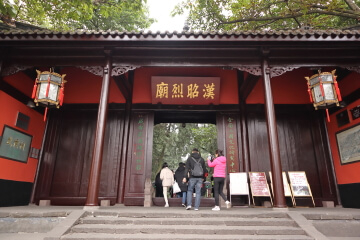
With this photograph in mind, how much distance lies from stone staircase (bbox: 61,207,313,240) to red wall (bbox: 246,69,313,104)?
4.03 m

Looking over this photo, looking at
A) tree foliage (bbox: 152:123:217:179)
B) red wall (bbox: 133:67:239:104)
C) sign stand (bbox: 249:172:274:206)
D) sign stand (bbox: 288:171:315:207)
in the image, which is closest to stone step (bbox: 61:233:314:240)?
sign stand (bbox: 249:172:274:206)

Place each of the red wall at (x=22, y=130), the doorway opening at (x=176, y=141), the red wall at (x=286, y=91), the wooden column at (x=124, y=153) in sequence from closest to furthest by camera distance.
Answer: the red wall at (x=22, y=130), the wooden column at (x=124, y=153), the red wall at (x=286, y=91), the doorway opening at (x=176, y=141)

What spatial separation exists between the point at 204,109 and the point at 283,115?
2499mm

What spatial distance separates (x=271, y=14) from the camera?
31.5 ft

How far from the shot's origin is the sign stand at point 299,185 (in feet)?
20.4

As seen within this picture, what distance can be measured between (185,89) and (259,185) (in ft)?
11.2

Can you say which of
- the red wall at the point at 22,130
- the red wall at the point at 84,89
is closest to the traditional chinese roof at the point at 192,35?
the red wall at the point at 22,130

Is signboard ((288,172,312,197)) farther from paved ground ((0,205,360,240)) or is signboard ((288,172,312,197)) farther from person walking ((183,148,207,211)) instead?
person walking ((183,148,207,211))

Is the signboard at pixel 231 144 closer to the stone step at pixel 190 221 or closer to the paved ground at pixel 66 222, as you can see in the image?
the paved ground at pixel 66 222

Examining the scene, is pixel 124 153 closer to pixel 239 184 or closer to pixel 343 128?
pixel 239 184

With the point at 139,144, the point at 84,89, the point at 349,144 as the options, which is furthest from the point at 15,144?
→ the point at 349,144

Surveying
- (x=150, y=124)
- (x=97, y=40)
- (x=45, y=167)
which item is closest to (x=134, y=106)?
(x=150, y=124)

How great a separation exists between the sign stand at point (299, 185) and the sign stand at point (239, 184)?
1.23m

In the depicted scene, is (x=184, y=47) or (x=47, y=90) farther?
(x=184, y=47)
